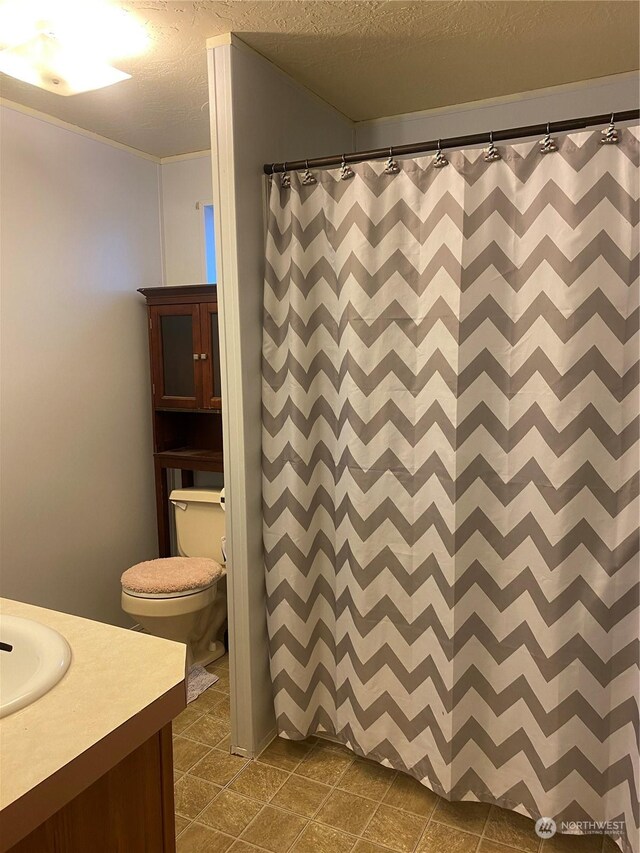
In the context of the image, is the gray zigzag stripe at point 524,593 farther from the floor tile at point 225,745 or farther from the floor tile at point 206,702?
the floor tile at point 206,702

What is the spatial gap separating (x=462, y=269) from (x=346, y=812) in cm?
166

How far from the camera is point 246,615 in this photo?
2.14m

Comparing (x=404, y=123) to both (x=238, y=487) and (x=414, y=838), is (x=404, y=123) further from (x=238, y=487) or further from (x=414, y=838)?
(x=414, y=838)

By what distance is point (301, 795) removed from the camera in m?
2.02

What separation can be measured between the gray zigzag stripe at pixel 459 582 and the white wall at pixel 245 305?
0.12 m

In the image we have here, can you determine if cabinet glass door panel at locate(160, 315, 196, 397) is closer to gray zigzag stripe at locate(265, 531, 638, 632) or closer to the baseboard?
gray zigzag stripe at locate(265, 531, 638, 632)

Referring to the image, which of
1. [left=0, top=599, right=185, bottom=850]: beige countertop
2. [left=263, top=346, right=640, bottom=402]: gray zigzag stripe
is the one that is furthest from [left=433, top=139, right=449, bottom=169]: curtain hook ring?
[left=0, top=599, right=185, bottom=850]: beige countertop

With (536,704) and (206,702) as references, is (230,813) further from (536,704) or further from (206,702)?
(536,704)

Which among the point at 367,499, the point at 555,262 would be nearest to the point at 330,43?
the point at 555,262

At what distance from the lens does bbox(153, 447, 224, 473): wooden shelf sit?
2.88m

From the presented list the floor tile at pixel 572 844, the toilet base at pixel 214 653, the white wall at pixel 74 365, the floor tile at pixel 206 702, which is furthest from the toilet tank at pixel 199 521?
the floor tile at pixel 572 844

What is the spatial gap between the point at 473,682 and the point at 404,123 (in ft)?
7.02

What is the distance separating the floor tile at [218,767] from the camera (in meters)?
2.11

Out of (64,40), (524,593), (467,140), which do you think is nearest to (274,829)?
(524,593)
